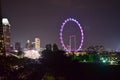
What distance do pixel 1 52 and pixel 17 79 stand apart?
464 feet

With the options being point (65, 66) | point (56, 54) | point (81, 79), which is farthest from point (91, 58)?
point (81, 79)

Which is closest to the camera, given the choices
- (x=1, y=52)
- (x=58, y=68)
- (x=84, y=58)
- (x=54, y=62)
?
(x=58, y=68)

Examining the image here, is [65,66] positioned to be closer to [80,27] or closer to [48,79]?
[48,79]

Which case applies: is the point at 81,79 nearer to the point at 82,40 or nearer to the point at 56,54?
the point at 56,54

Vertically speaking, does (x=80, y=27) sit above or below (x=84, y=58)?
above

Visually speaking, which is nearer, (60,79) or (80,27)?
(60,79)

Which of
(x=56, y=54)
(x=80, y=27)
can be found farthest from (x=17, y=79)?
(x=80, y=27)

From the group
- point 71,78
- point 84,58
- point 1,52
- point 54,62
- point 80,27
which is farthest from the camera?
point 1,52

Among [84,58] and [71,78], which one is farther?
[84,58]

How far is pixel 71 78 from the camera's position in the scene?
211 ft

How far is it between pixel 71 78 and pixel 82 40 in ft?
215

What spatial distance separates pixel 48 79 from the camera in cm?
5238

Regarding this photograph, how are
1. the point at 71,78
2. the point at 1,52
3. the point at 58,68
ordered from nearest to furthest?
the point at 71,78 < the point at 58,68 < the point at 1,52

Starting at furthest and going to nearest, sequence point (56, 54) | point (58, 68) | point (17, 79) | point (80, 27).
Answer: point (80, 27)
point (56, 54)
point (58, 68)
point (17, 79)
